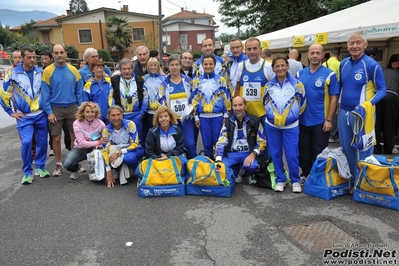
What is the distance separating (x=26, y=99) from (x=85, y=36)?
4010 cm

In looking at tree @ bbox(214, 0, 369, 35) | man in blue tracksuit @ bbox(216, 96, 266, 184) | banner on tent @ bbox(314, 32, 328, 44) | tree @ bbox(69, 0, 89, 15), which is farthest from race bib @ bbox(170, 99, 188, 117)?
tree @ bbox(69, 0, 89, 15)

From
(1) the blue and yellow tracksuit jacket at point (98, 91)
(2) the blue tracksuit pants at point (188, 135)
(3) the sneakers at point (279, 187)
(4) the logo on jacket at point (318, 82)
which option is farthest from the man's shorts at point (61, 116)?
(4) the logo on jacket at point (318, 82)

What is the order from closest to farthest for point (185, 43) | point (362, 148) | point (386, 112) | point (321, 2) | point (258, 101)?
point (362, 148) < point (258, 101) < point (386, 112) < point (321, 2) < point (185, 43)

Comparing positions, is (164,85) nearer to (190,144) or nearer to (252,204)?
(190,144)

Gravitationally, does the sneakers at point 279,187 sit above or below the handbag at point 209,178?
below

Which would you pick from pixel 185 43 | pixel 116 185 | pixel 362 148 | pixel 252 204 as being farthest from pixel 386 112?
pixel 185 43

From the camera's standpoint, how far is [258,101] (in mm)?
5156

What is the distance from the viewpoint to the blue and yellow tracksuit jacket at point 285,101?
4453 millimetres

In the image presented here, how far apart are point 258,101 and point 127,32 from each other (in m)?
38.3

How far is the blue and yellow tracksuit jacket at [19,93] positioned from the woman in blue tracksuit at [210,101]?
2701mm

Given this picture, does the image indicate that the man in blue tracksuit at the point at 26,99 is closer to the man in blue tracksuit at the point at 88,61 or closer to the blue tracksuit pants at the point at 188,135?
the man in blue tracksuit at the point at 88,61

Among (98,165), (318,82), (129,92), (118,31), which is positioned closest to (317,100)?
(318,82)

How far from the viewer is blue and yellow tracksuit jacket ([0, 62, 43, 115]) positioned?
543 cm

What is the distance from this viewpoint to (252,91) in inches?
201
